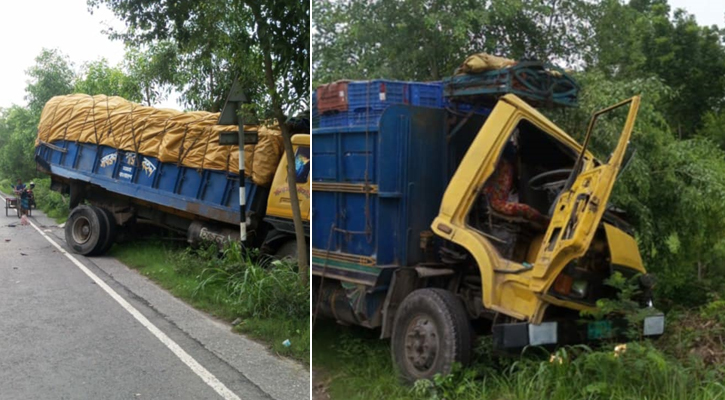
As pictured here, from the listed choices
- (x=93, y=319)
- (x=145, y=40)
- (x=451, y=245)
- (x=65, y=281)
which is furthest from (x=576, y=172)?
(x=65, y=281)

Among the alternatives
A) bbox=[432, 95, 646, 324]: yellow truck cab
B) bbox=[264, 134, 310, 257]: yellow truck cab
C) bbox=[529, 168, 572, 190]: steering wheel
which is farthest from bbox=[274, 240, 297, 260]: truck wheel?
bbox=[529, 168, 572, 190]: steering wheel

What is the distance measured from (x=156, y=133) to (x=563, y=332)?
7753mm

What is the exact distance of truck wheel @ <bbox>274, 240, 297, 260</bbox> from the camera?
7108 mm

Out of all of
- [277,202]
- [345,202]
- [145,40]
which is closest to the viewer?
[345,202]

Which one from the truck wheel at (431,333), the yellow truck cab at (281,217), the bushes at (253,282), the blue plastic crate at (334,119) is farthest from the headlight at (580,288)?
the yellow truck cab at (281,217)

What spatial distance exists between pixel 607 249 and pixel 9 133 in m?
7.34

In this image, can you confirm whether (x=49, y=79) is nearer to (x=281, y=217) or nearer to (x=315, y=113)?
(x=281, y=217)

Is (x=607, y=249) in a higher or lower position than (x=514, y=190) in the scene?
lower

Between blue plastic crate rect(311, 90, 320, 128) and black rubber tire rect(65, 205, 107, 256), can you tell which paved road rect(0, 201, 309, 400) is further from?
blue plastic crate rect(311, 90, 320, 128)

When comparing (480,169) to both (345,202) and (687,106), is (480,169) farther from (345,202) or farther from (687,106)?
(687,106)

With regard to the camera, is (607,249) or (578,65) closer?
(578,65)

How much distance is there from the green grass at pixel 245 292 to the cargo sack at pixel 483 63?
319 centimetres

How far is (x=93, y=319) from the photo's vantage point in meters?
5.85

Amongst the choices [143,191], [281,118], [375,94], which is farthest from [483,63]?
[143,191]
